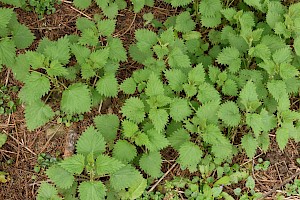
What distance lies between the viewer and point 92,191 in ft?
9.06

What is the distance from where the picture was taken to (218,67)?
3.49m

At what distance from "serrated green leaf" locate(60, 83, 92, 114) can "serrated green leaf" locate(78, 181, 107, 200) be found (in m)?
0.56

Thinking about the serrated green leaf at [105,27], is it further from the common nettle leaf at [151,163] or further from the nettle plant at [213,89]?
the common nettle leaf at [151,163]

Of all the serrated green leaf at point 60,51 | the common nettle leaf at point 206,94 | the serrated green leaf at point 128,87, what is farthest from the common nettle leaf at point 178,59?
the serrated green leaf at point 60,51

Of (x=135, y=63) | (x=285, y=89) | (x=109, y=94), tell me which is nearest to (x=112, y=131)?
(x=109, y=94)

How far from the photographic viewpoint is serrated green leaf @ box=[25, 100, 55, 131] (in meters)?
3.04

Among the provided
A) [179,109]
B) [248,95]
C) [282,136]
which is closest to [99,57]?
[179,109]

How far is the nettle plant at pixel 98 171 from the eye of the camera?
2.81 metres

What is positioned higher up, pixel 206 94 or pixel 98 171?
pixel 206 94

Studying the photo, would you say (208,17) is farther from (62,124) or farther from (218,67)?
(62,124)

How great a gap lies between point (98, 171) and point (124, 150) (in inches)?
10.1

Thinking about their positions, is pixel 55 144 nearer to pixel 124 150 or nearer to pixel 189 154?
pixel 124 150

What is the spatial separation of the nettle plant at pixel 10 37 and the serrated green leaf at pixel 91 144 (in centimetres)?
80

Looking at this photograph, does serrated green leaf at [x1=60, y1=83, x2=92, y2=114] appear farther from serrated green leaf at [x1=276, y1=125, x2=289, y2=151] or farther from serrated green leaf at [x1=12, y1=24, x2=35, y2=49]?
serrated green leaf at [x1=276, y1=125, x2=289, y2=151]
